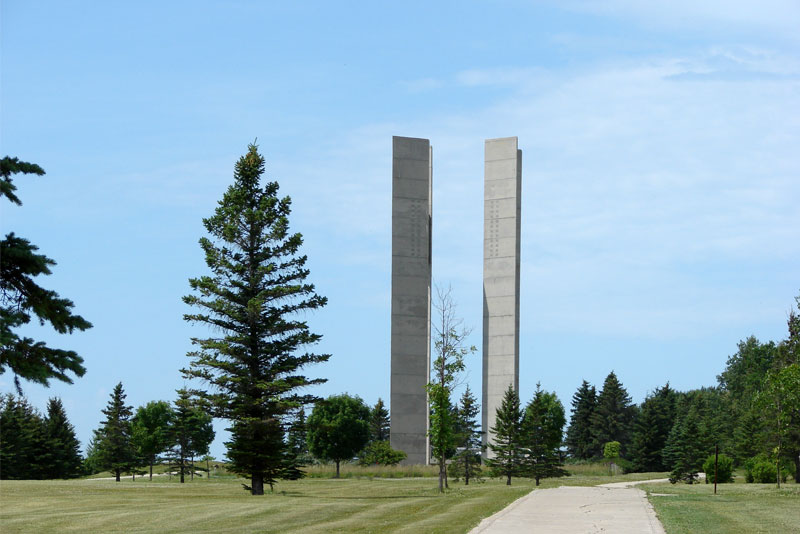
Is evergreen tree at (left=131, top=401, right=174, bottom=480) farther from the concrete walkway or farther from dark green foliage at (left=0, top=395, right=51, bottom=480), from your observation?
the concrete walkway

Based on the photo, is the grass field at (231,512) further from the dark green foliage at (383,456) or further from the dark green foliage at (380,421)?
the dark green foliage at (380,421)

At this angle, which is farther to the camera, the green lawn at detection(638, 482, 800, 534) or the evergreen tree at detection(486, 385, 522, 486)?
the evergreen tree at detection(486, 385, 522, 486)

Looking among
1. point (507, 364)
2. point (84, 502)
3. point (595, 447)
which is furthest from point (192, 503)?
point (595, 447)

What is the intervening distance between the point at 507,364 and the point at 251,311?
3349 cm

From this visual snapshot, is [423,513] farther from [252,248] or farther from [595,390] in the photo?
[595,390]

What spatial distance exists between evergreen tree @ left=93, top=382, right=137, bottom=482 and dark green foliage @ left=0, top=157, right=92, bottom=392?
164ft

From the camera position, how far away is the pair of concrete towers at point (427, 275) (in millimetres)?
65188

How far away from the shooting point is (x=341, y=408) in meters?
71.9

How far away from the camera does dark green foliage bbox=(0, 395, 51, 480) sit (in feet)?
207

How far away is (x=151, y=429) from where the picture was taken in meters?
71.9

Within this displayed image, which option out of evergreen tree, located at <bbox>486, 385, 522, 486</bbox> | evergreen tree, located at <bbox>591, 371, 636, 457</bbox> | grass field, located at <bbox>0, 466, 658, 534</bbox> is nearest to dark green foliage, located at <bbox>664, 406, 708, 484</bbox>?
evergreen tree, located at <bbox>486, 385, 522, 486</bbox>

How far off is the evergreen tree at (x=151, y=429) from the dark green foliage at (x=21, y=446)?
22.4 ft

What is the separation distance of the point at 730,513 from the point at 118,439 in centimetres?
4690

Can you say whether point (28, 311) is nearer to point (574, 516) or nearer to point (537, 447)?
point (574, 516)
